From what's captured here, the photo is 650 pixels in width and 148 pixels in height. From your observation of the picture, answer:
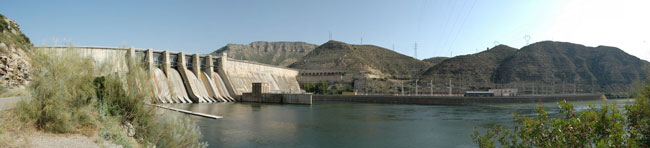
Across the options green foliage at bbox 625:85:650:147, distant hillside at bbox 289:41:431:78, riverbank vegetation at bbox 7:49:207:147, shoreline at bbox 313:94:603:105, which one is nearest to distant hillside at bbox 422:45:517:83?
distant hillside at bbox 289:41:431:78

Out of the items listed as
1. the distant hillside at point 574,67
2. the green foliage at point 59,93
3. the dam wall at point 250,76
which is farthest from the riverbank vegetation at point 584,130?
the distant hillside at point 574,67

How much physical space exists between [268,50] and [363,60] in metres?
76.0

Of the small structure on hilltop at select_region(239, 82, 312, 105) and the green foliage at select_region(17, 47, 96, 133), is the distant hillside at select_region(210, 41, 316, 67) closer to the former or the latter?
the small structure on hilltop at select_region(239, 82, 312, 105)

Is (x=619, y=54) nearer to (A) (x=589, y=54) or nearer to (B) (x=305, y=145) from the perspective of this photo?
(A) (x=589, y=54)

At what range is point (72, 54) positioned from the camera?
22.8 ft

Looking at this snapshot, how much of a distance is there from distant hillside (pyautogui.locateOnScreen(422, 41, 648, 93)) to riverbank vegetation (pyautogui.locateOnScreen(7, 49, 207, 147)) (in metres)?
66.2

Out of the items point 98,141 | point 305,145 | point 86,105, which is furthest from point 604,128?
point 305,145

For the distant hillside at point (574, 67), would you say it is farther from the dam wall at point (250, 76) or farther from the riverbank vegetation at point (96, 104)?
the riverbank vegetation at point (96, 104)

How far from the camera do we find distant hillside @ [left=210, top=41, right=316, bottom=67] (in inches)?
5554

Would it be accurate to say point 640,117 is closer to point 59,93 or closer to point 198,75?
point 59,93

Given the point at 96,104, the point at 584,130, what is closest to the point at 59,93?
the point at 96,104

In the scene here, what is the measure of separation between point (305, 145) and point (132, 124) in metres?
7.11

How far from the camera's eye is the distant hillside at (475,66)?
69.1m

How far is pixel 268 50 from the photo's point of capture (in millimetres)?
150500
